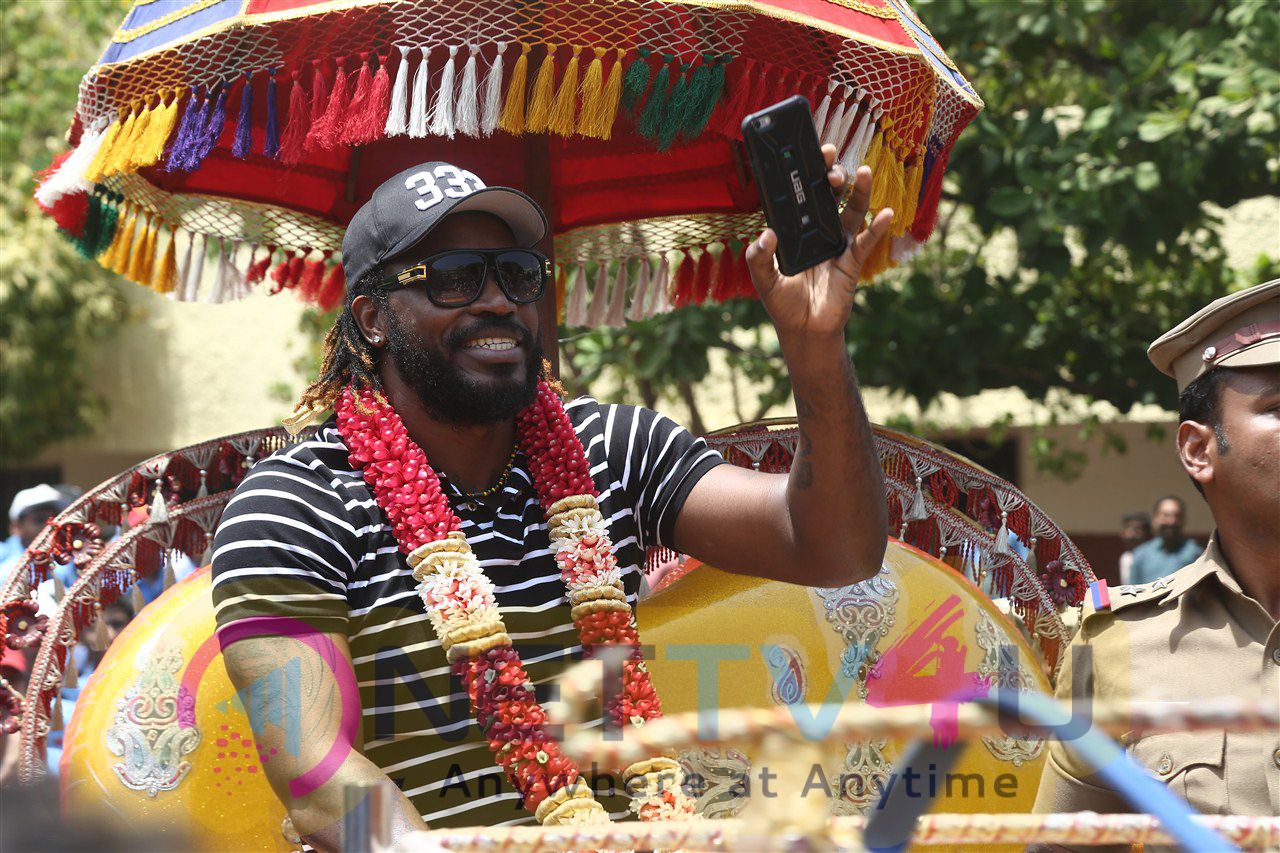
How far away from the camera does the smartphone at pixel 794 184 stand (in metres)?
1.89

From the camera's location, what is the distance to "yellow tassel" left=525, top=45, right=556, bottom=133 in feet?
8.48

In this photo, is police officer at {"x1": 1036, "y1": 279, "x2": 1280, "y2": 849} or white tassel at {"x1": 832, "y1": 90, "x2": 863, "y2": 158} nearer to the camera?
police officer at {"x1": 1036, "y1": 279, "x2": 1280, "y2": 849}

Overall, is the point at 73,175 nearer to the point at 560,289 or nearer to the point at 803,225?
the point at 560,289

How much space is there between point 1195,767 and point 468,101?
5.44ft

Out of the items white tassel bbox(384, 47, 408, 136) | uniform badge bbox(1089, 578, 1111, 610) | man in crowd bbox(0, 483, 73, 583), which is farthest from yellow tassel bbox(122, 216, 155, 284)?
man in crowd bbox(0, 483, 73, 583)

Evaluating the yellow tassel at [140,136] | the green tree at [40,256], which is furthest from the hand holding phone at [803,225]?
the green tree at [40,256]

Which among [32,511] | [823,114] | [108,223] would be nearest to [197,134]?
[108,223]

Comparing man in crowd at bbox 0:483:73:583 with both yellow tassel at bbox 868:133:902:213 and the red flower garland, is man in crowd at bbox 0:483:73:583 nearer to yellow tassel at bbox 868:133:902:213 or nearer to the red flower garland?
the red flower garland

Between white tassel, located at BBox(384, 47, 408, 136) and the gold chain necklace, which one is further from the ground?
white tassel, located at BBox(384, 47, 408, 136)

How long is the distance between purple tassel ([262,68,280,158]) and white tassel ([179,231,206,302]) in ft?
3.03

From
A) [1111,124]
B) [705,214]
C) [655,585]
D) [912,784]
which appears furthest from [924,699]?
[1111,124]

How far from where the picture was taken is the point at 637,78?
2.59m

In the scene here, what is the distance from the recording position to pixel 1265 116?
5.17 metres

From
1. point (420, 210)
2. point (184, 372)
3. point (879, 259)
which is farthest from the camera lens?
point (184, 372)
